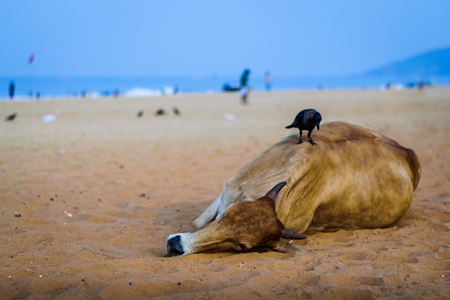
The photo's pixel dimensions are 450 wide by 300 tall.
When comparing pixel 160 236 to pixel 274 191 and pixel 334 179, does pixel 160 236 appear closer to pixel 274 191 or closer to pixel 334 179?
pixel 274 191

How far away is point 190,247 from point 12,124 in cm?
1746

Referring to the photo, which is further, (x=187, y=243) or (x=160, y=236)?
(x=160, y=236)

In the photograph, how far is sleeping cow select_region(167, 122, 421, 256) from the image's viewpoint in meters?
4.39

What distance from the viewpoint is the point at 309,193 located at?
507cm

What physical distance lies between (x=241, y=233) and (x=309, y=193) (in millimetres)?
1049

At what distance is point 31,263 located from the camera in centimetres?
451

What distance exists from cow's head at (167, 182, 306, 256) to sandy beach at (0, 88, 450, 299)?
0.39 feet

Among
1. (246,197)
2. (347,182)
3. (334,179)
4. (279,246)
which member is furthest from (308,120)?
(279,246)

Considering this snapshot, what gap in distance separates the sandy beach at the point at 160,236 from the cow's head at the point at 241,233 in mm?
120

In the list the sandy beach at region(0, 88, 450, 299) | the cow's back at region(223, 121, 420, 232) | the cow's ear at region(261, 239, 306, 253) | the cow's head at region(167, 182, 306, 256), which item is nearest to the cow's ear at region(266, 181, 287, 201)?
the cow's head at region(167, 182, 306, 256)

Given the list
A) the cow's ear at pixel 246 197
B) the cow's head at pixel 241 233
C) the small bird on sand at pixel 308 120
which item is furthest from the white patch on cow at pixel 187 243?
the small bird on sand at pixel 308 120

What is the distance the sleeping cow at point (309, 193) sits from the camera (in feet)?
14.4

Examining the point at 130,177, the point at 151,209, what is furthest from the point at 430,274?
the point at 130,177

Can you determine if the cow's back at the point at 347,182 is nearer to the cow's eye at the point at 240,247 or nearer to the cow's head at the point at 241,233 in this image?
the cow's head at the point at 241,233
